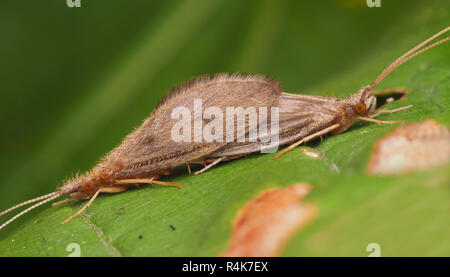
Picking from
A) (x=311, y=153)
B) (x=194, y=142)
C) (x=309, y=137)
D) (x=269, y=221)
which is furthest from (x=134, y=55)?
(x=269, y=221)

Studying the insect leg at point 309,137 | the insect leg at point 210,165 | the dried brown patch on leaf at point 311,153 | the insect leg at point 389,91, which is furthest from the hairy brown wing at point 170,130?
the insect leg at point 389,91

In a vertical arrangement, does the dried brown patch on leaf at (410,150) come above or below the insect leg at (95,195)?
above

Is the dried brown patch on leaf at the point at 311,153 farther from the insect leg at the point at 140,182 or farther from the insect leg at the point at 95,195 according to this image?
the insect leg at the point at 95,195

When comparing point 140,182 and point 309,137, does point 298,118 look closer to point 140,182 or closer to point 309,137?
point 309,137

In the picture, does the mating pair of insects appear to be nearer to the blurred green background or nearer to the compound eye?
the compound eye

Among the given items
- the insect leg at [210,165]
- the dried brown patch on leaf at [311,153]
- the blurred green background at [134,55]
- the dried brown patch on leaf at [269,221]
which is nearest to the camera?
the dried brown patch on leaf at [269,221]
